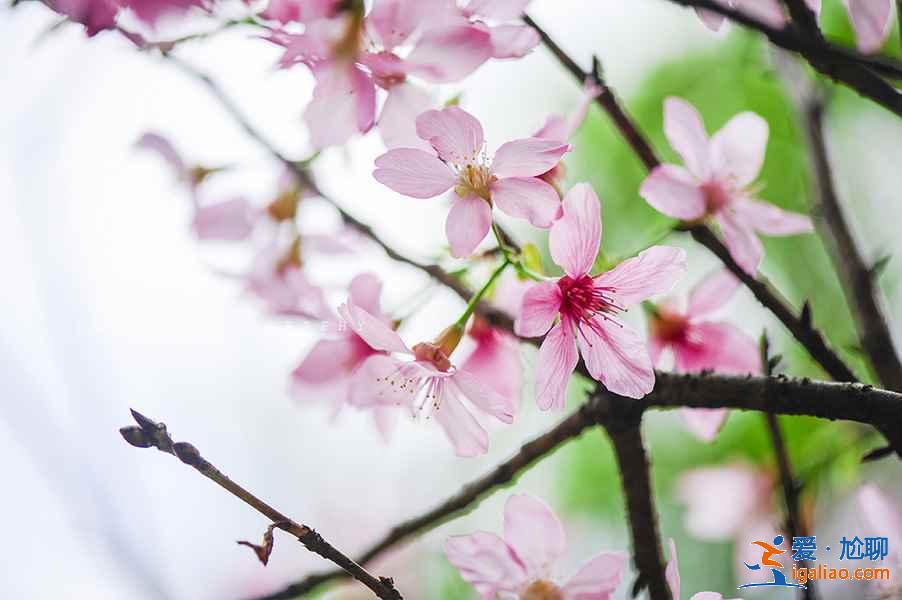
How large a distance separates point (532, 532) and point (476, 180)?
0.34 meters

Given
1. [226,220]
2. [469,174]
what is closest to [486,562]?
[469,174]

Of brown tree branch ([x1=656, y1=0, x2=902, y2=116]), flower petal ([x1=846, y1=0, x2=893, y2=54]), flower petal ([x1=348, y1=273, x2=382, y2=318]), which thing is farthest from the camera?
flower petal ([x1=348, y1=273, x2=382, y2=318])

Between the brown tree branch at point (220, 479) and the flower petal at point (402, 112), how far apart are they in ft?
1.03

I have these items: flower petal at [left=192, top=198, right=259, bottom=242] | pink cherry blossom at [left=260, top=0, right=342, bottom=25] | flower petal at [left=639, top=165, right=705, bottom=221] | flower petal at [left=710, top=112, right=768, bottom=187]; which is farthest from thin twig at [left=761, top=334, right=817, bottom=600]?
flower petal at [left=192, top=198, right=259, bottom=242]

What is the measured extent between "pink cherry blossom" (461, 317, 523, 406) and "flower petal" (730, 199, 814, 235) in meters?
0.30

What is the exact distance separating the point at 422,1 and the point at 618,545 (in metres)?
1.76

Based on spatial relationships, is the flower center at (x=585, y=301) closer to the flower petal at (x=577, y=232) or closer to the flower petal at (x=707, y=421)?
the flower petal at (x=577, y=232)

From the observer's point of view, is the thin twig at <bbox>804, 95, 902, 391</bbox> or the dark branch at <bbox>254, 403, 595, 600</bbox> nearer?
the dark branch at <bbox>254, 403, 595, 600</bbox>

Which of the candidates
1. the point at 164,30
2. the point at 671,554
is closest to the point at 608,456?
the point at 671,554

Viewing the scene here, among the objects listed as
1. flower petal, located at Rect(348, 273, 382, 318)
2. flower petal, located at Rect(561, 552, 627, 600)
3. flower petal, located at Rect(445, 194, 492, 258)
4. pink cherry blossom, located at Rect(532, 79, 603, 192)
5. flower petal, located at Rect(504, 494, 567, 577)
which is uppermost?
pink cherry blossom, located at Rect(532, 79, 603, 192)

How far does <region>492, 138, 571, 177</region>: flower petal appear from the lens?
25.1 inches

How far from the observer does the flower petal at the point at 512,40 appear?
0.69m

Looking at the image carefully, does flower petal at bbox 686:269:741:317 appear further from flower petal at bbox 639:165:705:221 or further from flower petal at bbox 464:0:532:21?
flower petal at bbox 464:0:532:21

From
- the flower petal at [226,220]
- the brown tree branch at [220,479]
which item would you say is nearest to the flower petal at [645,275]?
the brown tree branch at [220,479]
